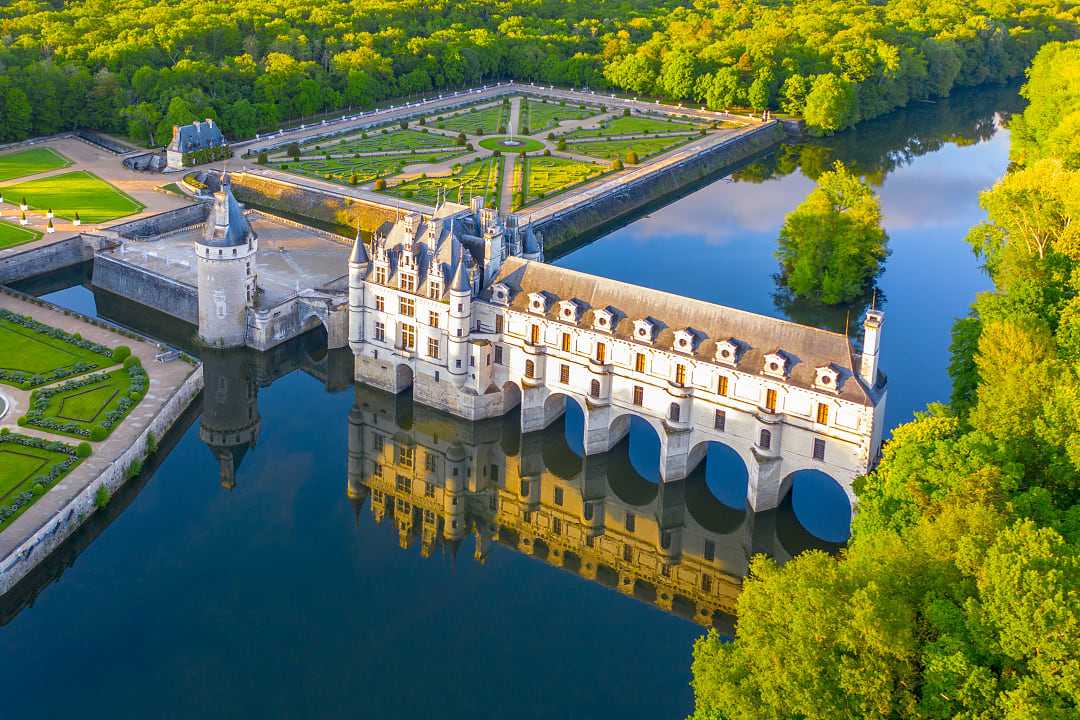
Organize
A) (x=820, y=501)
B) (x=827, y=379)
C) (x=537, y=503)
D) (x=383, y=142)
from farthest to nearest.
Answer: (x=383, y=142) < (x=537, y=503) < (x=820, y=501) < (x=827, y=379)

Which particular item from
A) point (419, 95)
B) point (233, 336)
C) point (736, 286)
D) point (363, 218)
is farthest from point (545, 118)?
point (233, 336)

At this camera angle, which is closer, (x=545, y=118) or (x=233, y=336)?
(x=233, y=336)

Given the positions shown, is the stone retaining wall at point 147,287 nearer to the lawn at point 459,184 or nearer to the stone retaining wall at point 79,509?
the stone retaining wall at point 79,509

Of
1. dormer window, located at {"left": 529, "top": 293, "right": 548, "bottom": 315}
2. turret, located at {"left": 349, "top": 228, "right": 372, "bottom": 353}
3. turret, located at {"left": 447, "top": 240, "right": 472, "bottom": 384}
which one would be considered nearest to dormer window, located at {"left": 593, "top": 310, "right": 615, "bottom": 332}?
dormer window, located at {"left": 529, "top": 293, "right": 548, "bottom": 315}

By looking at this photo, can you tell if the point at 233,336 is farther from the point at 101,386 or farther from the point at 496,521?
the point at 496,521

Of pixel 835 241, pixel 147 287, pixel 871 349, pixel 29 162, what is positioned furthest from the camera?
pixel 29 162

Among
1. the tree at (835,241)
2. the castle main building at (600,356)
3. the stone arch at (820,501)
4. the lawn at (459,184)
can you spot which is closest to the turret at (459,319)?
the castle main building at (600,356)

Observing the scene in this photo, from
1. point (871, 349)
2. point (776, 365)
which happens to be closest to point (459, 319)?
point (776, 365)

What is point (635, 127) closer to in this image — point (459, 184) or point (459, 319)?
point (459, 184)
